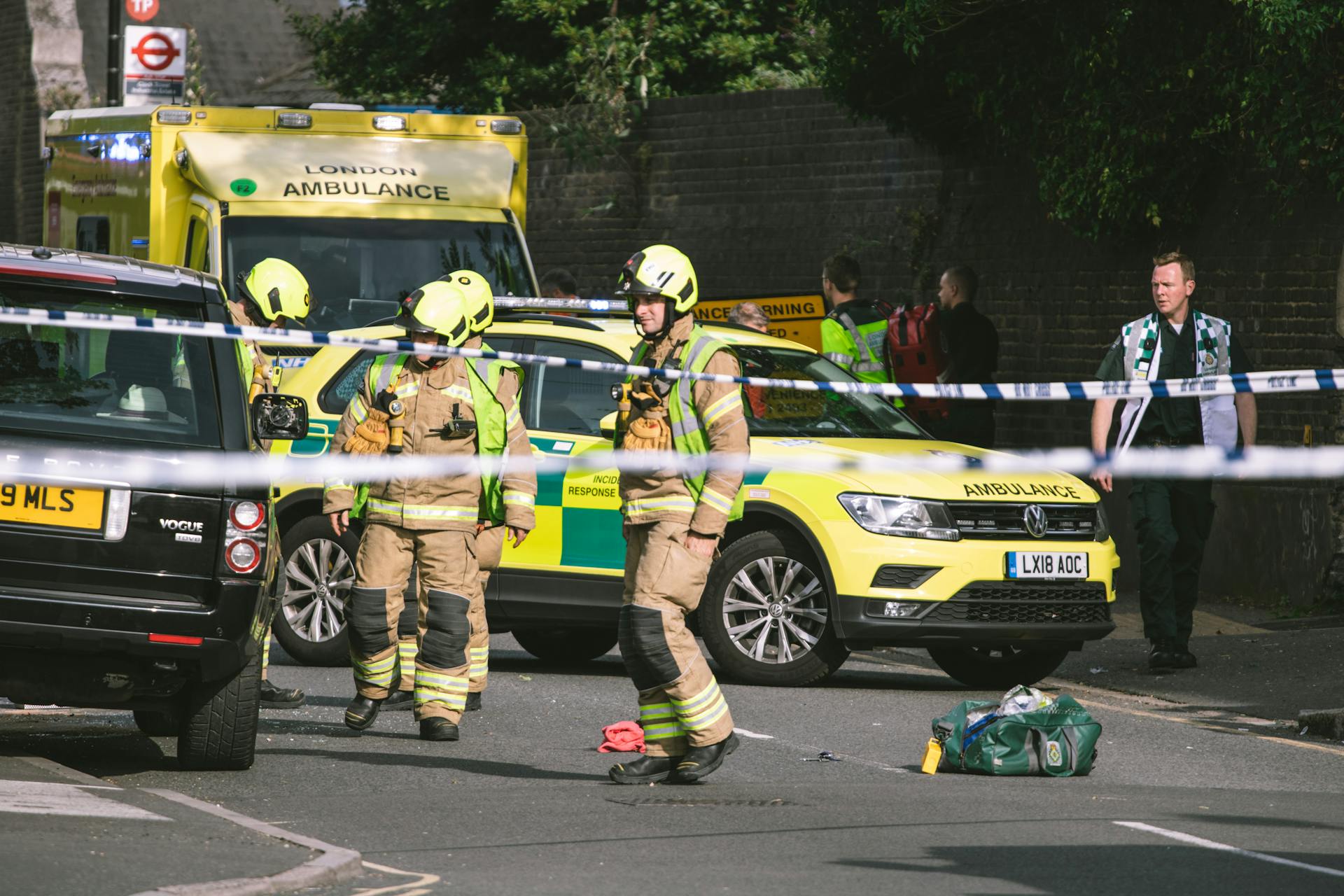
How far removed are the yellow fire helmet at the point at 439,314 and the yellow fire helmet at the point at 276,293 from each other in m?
1.89

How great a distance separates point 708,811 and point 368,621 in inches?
81.0

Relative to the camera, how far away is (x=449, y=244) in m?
15.3

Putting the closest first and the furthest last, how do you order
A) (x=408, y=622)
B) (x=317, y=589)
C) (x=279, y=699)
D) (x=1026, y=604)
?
(x=408, y=622), (x=279, y=699), (x=1026, y=604), (x=317, y=589)

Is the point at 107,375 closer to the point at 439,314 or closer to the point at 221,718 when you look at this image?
the point at 221,718

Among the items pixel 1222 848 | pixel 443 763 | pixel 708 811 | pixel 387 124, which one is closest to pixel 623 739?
pixel 443 763

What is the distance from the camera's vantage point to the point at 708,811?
7828 mm

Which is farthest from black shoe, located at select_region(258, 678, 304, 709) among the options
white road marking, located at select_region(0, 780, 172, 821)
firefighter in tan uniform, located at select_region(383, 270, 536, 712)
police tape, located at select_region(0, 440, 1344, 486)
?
white road marking, located at select_region(0, 780, 172, 821)

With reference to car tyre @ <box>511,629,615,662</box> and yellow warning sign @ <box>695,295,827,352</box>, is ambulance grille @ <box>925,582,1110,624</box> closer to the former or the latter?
car tyre @ <box>511,629,615,662</box>

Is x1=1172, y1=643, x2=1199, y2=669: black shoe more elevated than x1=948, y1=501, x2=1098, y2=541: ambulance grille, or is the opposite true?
x1=948, y1=501, x2=1098, y2=541: ambulance grille

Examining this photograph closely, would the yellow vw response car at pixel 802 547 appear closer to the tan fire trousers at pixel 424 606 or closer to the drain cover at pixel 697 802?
the tan fire trousers at pixel 424 606

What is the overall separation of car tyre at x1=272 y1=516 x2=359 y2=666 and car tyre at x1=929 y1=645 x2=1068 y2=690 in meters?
3.07

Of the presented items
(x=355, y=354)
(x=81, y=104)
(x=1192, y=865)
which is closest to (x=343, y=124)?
(x=355, y=354)

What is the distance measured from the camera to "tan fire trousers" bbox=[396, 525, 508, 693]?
969 centimetres

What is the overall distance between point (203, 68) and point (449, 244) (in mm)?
26365
